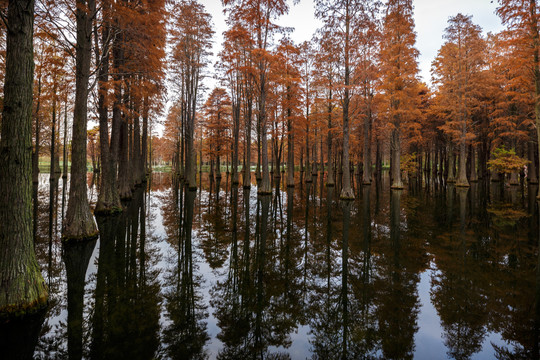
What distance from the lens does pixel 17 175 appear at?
414 cm

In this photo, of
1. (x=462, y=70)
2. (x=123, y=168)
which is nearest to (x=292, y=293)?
(x=123, y=168)

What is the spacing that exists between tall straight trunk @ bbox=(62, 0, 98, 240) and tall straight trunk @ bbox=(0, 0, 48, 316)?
4.29 metres

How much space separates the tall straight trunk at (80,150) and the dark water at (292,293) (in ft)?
1.96

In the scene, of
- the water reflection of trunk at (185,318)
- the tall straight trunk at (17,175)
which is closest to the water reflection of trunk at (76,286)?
the tall straight trunk at (17,175)

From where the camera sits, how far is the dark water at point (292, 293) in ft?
11.2

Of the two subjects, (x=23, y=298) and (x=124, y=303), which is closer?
(x=23, y=298)

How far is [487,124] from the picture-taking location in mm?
29656

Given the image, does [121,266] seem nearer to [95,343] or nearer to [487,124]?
[95,343]

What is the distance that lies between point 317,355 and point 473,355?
6.65ft

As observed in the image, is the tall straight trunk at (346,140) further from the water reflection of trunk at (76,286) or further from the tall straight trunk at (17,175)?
the tall straight trunk at (17,175)

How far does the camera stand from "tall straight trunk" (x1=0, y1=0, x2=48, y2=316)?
3.97 metres

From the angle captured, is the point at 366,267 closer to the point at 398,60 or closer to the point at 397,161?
the point at 397,161

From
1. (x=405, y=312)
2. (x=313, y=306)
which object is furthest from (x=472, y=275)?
(x=313, y=306)

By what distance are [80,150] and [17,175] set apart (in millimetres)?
5066
